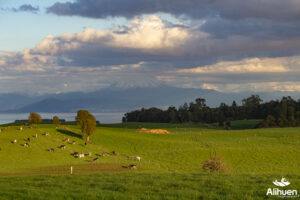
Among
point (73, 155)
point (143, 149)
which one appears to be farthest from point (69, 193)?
point (143, 149)

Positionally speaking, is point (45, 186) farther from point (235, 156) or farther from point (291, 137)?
point (291, 137)

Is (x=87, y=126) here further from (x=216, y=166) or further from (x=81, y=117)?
(x=216, y=166)

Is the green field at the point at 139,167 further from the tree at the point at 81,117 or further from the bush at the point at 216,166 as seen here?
the tree at the point at 81,117

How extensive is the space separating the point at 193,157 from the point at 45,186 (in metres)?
48.1

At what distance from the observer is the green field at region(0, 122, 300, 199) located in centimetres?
1537

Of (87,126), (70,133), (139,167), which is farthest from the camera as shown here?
(70,133)

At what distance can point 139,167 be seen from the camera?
46281mm

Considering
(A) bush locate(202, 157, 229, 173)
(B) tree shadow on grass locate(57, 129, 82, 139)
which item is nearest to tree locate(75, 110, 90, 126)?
(B) tree shadow on grass locate(57, 129, 82, 139)

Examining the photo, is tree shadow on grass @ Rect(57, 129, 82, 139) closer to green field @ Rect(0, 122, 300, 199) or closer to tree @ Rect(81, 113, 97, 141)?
green field @ Rect(0, 122, 300, 199)

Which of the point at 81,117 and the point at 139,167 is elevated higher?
the point at 81,117

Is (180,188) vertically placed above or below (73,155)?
above

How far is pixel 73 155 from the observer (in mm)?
56156

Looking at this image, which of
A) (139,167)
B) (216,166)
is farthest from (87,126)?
(216,166)

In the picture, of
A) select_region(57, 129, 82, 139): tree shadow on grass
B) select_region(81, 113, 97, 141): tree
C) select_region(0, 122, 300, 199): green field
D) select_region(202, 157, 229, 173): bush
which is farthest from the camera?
select_region(57, 129, 82, 139): tree shadow on grass
